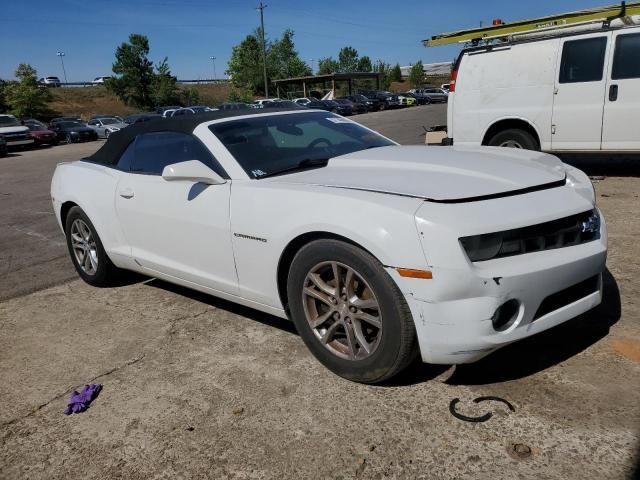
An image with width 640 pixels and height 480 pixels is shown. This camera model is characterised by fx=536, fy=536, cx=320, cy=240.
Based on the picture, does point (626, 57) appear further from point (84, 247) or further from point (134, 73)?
point (134, 73)

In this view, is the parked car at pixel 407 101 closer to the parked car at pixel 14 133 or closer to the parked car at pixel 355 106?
the parked car at pixel 355 106

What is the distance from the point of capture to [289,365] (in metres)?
3.04

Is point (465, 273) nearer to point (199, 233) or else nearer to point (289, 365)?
point (289, 365)

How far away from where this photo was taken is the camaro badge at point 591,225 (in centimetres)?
267

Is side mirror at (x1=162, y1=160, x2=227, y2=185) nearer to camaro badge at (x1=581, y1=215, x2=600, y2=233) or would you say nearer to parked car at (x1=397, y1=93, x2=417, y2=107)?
camaro badge at (x1=581, y1=215, x2=600, y2=233)

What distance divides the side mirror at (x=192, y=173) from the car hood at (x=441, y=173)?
0.39 meters

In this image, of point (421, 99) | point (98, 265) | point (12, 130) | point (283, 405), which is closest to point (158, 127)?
point (98, 265)

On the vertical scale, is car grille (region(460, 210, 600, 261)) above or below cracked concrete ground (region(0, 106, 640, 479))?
above

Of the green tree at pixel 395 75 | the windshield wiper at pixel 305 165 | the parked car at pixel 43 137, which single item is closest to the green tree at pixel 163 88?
the parked car at pixel 43 137

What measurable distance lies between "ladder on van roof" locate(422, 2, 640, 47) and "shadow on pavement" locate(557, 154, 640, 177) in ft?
7.08

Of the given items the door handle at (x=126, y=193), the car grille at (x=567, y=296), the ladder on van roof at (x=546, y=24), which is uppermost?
the ladder on van roof at (x=546, y=24)

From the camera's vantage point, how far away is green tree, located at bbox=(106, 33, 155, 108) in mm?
60312

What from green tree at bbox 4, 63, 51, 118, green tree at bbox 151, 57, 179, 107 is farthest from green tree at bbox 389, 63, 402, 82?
green tree at bbox 4, 63, 51, 118

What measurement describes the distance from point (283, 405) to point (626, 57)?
6.53 m
